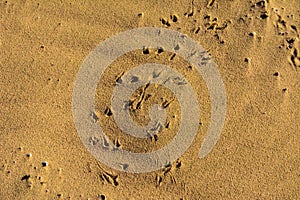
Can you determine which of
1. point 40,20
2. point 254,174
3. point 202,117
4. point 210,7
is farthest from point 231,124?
point 40,20

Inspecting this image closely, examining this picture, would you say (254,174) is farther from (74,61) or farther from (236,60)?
(74,61)

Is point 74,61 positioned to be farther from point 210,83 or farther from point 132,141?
point 210,83

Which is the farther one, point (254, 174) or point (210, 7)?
point (210, 7)

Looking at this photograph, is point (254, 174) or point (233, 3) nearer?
point (254, 174)

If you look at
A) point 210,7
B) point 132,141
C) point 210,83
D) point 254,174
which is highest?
point 210,7

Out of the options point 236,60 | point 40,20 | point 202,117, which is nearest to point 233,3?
point 236,60

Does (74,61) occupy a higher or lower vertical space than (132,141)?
higher
